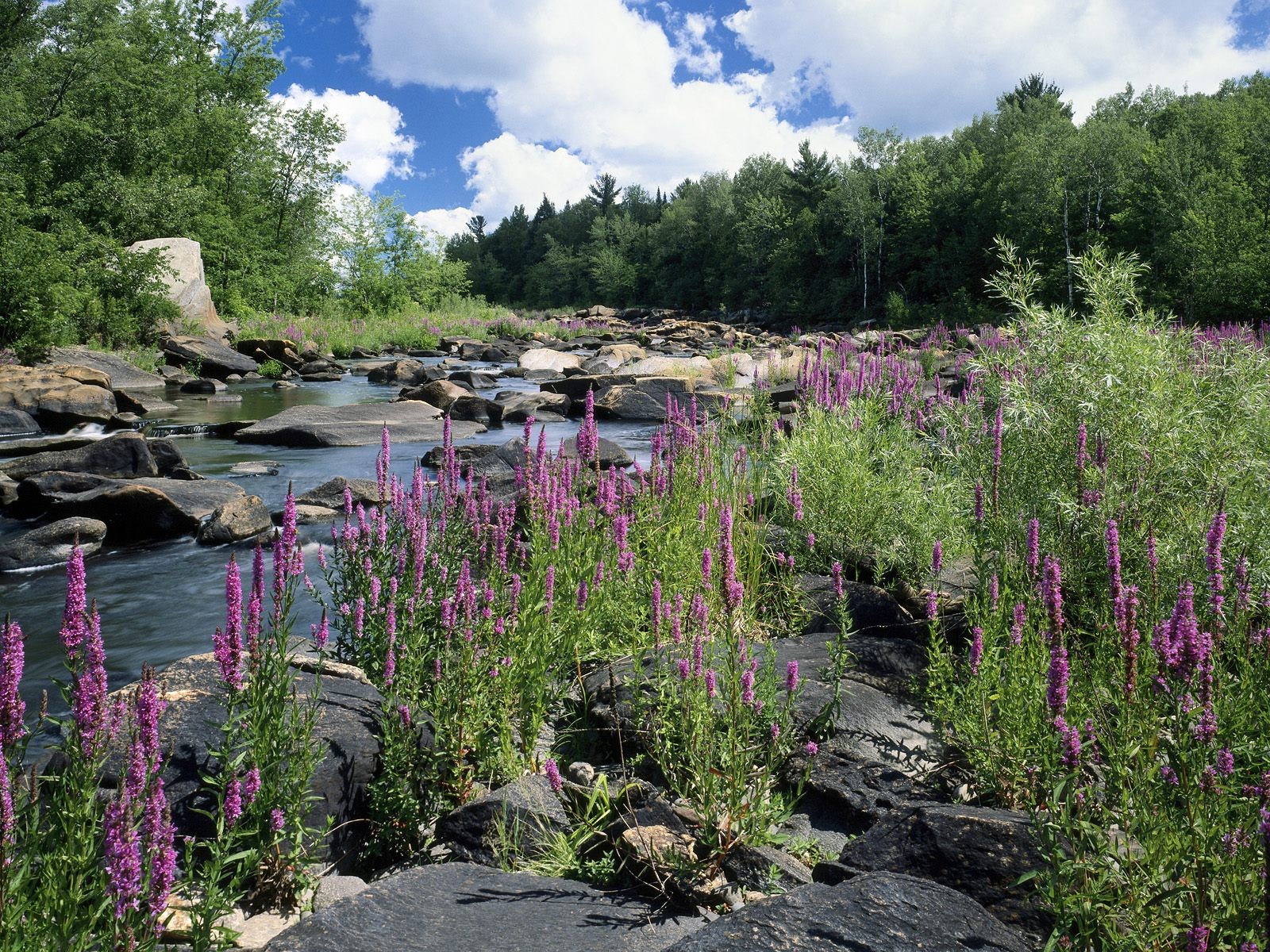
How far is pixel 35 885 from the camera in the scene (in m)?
2.55

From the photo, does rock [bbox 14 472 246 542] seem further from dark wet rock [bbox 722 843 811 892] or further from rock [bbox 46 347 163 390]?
rock [bbox 46 347 163 390]

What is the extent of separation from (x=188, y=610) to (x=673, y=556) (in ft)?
17.7

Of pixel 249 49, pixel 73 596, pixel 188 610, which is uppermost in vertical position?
pixel 249 49

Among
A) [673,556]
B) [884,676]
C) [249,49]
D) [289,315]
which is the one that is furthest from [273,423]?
[249,49]

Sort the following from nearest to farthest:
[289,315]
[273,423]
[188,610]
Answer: [188,610] → [273,423] → [289,315]

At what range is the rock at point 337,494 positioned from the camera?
10633mm

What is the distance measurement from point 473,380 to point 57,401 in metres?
10.6

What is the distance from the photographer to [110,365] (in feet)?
71.5

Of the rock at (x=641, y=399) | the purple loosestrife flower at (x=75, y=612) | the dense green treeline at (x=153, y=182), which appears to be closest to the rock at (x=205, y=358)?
the dense green treeline at (x=153, y=182)

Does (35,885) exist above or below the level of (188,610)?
above

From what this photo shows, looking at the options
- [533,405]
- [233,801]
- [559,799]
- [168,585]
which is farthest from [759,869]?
[533,405]

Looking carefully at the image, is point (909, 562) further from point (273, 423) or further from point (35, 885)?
point (273, 423)

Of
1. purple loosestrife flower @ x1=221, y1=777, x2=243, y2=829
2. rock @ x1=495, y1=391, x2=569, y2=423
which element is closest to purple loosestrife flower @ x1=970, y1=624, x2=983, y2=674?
purple loosestrife flower @ x1=221, y1=777, x2=243, y2=829

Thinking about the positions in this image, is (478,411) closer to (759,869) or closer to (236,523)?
(236,523)
